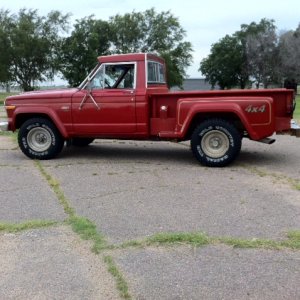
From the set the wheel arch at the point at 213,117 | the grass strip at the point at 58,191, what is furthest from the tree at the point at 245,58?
the grass strip at the point at 58,191

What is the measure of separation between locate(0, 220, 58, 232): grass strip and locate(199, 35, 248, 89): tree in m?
73.5

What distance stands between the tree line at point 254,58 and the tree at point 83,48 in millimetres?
24208

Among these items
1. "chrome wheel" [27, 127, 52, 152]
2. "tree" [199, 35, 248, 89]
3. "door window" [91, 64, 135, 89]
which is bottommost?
"chrome wheel" [27, 127, 52, 152]

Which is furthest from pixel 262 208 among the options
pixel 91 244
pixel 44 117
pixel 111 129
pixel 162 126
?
pixel 44 117

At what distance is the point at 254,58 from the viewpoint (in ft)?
239

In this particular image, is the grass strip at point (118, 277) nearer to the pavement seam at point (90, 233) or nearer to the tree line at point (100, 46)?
the pavement seam at point (90, 233)

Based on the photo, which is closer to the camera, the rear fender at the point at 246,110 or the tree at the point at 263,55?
the rear fender at the point at 246,110

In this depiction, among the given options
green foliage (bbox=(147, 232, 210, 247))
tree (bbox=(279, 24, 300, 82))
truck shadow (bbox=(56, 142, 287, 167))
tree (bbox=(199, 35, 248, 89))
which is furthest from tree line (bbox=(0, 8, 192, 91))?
green foliage (bbox=(147, 232, 210, 247))

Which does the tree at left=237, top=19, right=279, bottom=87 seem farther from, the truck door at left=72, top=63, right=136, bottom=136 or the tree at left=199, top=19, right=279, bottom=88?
the truck door at left=72, top=63, right=136, bottom=136

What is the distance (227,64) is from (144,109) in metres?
71.5

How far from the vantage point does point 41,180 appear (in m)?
7.72

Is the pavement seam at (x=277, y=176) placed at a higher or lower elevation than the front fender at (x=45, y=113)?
lower

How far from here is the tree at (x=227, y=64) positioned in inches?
3059

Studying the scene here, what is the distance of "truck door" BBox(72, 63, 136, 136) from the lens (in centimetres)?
907
